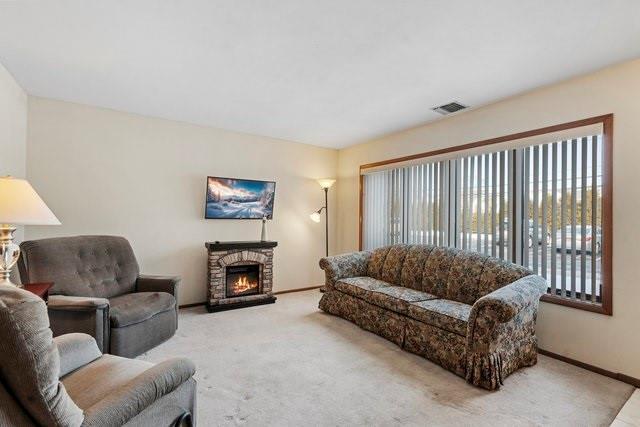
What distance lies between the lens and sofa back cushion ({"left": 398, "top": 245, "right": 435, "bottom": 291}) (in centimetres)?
366

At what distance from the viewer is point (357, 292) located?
367 cm

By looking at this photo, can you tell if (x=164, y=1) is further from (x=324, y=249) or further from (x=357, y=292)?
(x=324, y=249)

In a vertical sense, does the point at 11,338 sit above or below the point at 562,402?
above

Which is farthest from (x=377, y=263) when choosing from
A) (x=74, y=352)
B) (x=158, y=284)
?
(x=74, y=352)

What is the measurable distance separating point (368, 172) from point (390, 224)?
36.8 inches

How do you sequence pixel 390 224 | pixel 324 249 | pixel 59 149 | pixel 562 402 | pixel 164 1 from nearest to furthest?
1. pixel 164 1
2. pixel 562 402
3. pixel 59 149
4. pixel 390 224
5. pixel 324 249

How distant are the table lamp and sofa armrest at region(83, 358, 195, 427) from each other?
1341 millimetres

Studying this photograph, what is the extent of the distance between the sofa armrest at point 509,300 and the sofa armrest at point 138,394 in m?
2.02

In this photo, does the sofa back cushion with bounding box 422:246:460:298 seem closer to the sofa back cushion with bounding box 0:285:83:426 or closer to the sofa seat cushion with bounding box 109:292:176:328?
the sofa seat cushion with bounding box 109:292:176:328

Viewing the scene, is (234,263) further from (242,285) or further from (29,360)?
(29,360)

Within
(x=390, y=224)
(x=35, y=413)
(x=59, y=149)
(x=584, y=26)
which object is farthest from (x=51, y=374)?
(x=390, y=224)

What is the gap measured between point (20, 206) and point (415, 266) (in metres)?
3.54

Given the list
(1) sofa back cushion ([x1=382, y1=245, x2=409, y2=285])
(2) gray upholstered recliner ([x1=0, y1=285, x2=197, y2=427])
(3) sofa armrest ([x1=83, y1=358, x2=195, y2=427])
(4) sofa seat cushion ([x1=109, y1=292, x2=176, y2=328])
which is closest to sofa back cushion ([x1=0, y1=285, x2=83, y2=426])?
(2) gray upholstered recliner ([x1=0, y1=285, x2=197, y2=427])

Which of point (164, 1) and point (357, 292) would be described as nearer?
point (164, 1)
